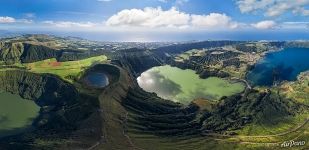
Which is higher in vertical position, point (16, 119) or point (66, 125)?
point (66, 125)

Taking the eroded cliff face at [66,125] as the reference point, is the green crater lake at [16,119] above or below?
below

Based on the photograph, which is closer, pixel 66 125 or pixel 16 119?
pixel 66 125

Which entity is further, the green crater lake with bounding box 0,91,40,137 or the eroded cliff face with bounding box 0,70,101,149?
the green crater lake with bounding box 0,91,40,137

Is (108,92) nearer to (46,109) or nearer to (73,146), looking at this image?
(46,109)

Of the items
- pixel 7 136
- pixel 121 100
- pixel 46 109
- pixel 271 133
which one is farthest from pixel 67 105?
pixel 271 133

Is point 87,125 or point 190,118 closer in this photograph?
point 87,125

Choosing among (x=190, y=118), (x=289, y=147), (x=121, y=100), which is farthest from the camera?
(x=121, y=100)

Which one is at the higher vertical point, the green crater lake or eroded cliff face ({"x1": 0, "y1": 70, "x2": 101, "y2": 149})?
eroded cliff face ({"x1": 0, "y1": 70, "x2": 101, "y2": 149})

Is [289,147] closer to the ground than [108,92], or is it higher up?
closer to the ground

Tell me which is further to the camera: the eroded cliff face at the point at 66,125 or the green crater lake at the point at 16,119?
the green crater lake at the point at 16,119

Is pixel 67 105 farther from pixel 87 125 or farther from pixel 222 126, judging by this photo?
pixel 222 126

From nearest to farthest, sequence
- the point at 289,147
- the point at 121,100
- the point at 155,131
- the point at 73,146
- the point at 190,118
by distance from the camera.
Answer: the point at 73,146 → the point at 289,147 → the point at 155,131 → the point at 190,118 → the point at 121,100
